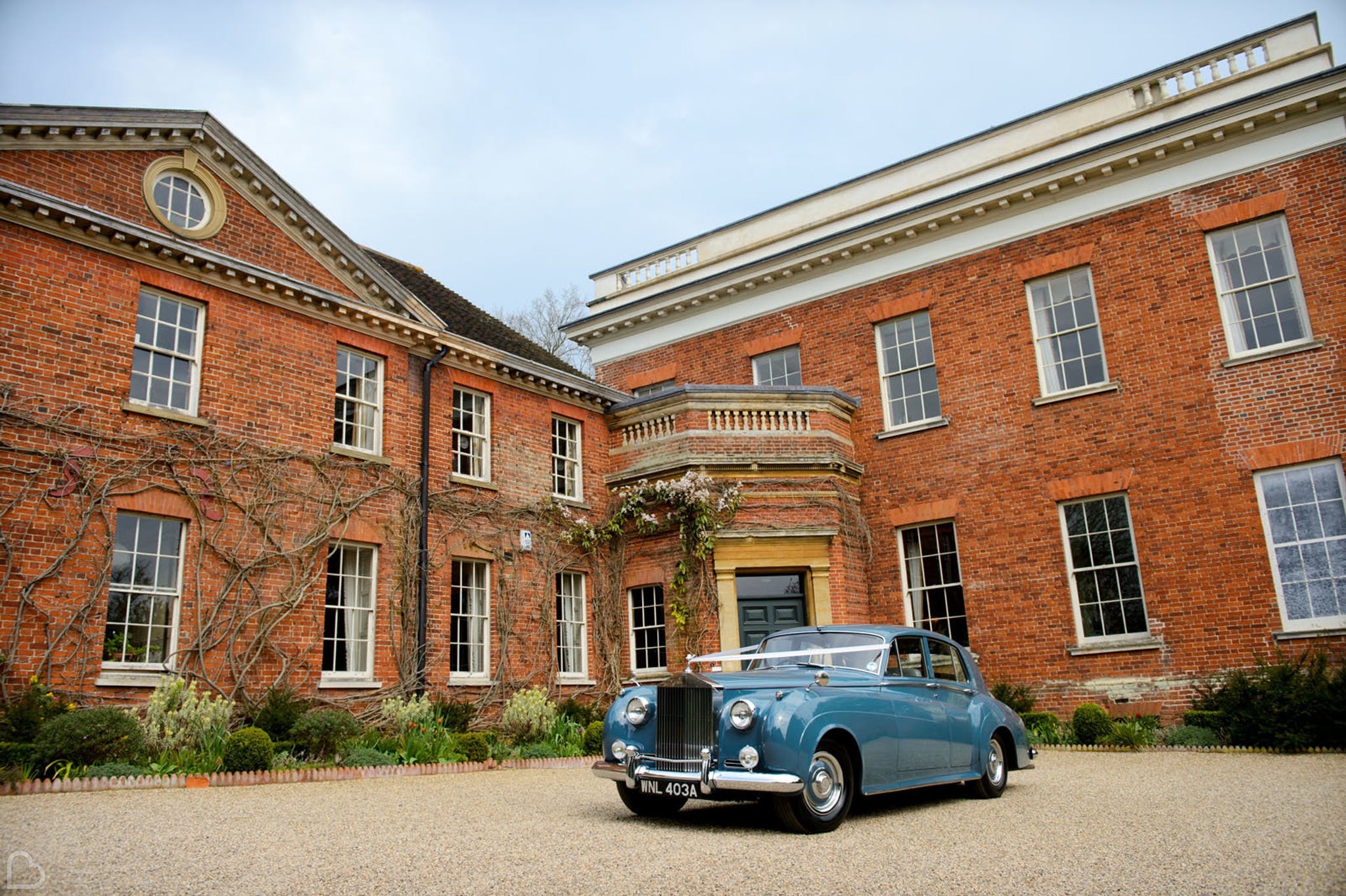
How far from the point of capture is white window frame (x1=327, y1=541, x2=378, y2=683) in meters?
12.7

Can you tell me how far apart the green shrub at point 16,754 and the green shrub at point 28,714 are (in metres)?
0.05

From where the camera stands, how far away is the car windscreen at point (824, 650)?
7.77 metres

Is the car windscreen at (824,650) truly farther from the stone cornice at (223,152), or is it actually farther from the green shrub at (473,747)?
the stone cornice at (223,152)

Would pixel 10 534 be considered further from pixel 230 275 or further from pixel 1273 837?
pixel 1273 837

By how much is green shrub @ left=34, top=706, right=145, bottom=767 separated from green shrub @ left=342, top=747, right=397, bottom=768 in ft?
7.22

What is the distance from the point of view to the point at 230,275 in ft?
41.2

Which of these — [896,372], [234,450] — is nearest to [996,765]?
[896,372]

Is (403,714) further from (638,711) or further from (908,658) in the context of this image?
(908,658)

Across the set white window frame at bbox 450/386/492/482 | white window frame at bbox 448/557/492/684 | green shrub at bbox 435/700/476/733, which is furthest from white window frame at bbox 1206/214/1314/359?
green shrub at bbox 435/700/476/733

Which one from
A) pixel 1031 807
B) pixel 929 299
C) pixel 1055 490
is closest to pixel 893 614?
pixel 1055 490

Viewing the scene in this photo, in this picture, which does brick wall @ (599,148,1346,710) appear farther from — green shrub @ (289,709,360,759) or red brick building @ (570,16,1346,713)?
green shrub @ (289,709,360,759)

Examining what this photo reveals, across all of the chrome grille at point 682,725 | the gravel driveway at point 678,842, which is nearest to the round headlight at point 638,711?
the chrome grille at point 682,725

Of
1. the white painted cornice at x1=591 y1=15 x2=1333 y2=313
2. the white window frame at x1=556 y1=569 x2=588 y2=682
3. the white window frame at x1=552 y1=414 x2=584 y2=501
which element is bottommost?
the white window frame at x1=556 y1=569 x2=588 y2=682

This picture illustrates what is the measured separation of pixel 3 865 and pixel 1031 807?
23.3ft
